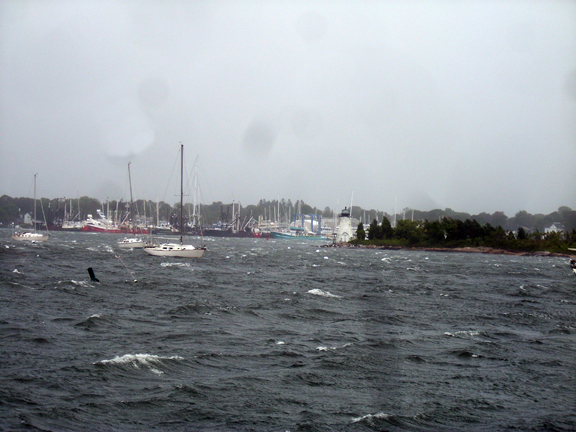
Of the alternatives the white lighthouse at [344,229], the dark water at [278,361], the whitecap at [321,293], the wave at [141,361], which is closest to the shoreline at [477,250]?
the white lighthouse at [344,229]

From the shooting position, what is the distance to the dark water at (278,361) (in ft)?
45.3

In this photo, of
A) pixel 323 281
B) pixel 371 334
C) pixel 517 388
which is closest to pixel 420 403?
pixel 517 388

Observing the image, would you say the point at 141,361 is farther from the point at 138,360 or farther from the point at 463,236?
the point at 463,236

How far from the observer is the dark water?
13.8 meters

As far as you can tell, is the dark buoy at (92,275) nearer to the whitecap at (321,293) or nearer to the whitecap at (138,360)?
the whitecap at (321,293)

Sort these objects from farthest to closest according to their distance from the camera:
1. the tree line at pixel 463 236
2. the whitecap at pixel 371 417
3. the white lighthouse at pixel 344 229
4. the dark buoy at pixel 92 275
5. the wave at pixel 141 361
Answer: the white lighthouse at pixel 344 229 → the tree line at pixel 463 236 → the dark buoy at pixel 92 275 → the wave at pixel 141 361 → the whitecap at pixel 371 417

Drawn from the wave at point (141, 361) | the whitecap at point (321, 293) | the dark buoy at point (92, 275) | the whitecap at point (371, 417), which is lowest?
the whitecap at point (371, 417)

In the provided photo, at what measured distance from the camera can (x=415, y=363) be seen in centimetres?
1934

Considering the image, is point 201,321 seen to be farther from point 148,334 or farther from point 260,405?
point 260,405

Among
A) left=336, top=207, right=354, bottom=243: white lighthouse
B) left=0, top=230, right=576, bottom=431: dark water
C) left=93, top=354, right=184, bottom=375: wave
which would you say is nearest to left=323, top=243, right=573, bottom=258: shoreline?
left=336, top=207, right=354, bottom=243: white lighthouse

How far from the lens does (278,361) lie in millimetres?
18891

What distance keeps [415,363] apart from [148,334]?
33.6ft

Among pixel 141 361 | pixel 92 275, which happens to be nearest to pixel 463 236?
pixel 92 275

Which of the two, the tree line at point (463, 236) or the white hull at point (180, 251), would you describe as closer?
the white hull at point (180, 251)
